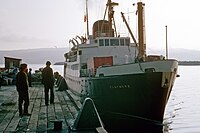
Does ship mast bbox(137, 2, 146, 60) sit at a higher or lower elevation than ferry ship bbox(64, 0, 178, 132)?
higher

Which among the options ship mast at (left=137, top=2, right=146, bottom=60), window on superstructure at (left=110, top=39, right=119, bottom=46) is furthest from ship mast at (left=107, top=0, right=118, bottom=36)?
ship mast at (left=137, top=2, right=146, bottom=60)

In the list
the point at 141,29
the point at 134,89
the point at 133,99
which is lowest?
the point at 133,99

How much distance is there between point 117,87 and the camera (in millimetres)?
16453

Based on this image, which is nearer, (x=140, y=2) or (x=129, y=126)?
(x=129, y=126)

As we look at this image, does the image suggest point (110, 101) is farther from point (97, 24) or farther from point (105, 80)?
point (97, 24)

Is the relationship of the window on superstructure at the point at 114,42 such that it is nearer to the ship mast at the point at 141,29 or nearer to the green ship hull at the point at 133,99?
the ship mast at the point at 141,29

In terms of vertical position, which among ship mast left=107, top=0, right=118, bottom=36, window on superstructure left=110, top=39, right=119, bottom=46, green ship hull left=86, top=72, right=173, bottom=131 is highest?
ship mast left=107, top=0, right=118, bottom=36

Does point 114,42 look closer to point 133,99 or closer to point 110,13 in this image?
point 110,13

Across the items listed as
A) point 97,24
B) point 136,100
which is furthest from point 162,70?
point 97,24

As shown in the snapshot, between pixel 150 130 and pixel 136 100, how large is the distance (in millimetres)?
1900

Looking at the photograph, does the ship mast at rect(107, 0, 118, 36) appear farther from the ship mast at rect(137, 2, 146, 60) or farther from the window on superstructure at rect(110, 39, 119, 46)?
the ship mast at rect(137, 2, 146, 60)

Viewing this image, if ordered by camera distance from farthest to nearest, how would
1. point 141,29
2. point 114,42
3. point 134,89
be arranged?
point 114,42
point 141,29
point 134,89

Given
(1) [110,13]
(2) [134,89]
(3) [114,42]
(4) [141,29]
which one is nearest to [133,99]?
(2) [134,89]

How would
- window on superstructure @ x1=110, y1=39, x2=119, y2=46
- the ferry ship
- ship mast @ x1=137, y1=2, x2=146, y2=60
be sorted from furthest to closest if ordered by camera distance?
window on superstructure @ x1=110, y1=39, x2=119, y2=46 → ship mast @ x1=137, y1=2, x2=146, y2=60 → the ferry ship
